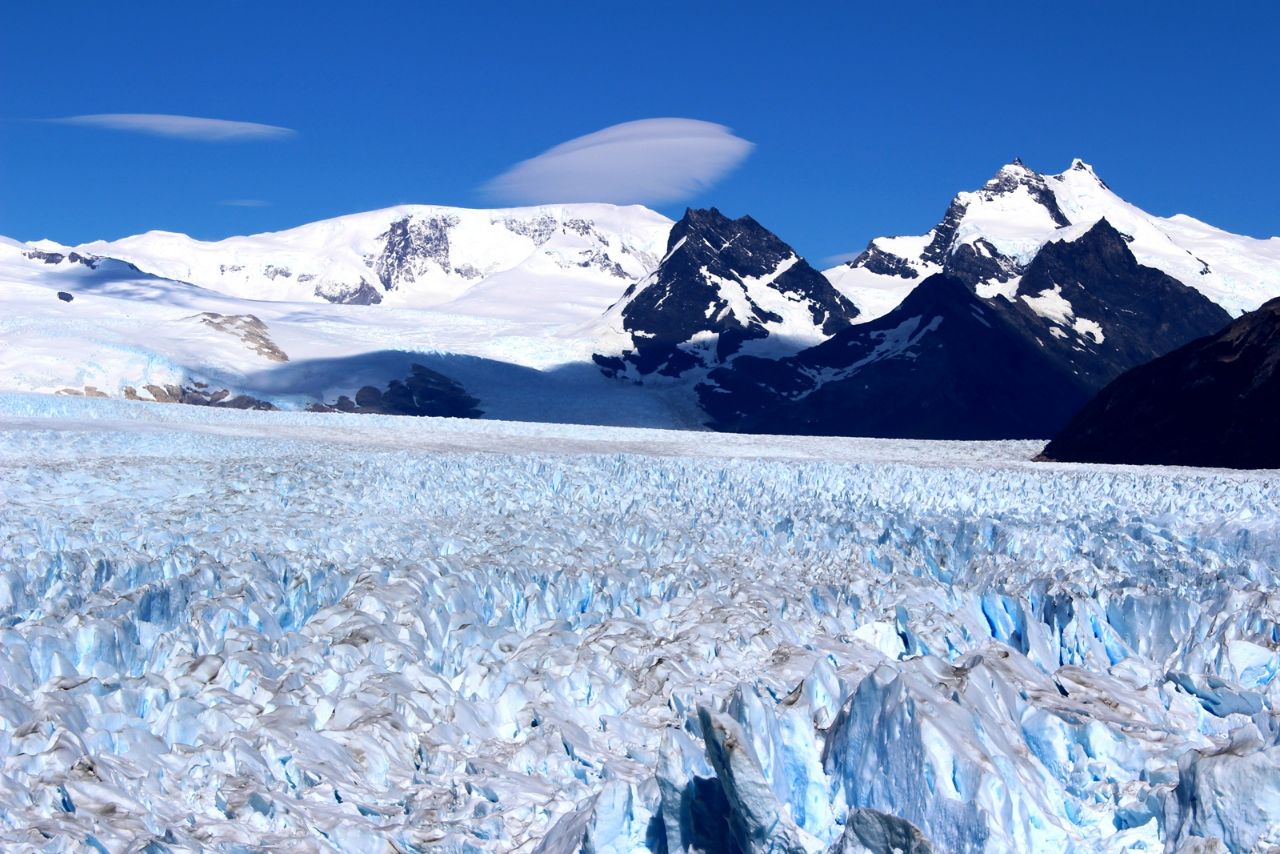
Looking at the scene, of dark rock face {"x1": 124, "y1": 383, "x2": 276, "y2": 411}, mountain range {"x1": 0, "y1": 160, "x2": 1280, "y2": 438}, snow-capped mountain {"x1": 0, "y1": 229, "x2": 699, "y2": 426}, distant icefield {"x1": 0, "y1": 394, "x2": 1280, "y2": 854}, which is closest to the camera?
distant icefield {"x1": 0, "y1": 394, "x2": 1280, "y2": 854}

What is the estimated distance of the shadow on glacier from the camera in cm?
6438

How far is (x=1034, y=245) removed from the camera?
134375 millimetres

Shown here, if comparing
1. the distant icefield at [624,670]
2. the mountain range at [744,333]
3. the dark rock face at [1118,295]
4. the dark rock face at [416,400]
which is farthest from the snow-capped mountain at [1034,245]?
the distant icefield at [624,670]

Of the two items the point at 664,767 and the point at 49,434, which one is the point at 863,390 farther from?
the point at 664,767

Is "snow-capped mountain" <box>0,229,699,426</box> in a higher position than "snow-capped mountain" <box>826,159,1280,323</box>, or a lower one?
lower

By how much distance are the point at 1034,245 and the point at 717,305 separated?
137ft

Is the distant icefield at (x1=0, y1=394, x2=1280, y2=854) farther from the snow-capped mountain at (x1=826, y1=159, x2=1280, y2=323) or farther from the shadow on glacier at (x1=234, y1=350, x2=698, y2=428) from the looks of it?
the snow-capped mountain at (x1=826, y1=159, x2=1280, y2=323)

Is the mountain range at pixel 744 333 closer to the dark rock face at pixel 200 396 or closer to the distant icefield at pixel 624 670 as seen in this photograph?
the dark rock face at pixel 200 396

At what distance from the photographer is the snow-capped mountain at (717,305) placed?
93.1 meters

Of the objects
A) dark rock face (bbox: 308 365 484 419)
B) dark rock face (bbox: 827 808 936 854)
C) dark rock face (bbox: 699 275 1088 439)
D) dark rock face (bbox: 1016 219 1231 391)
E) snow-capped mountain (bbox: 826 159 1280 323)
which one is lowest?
dark rock face (bbox: 827 808 936 854)

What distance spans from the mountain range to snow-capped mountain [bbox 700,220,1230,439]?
197 millimetres

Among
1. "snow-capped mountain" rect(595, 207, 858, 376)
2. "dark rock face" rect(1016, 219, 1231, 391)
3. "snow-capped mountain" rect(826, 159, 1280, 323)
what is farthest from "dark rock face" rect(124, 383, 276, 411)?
"snow-capped mountain" rect(826, 159, 1280, 323)

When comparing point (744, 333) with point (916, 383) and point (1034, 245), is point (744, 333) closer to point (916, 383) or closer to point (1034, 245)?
point (916, 383)

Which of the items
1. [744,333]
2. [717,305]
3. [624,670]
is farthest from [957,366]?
[624,670]
